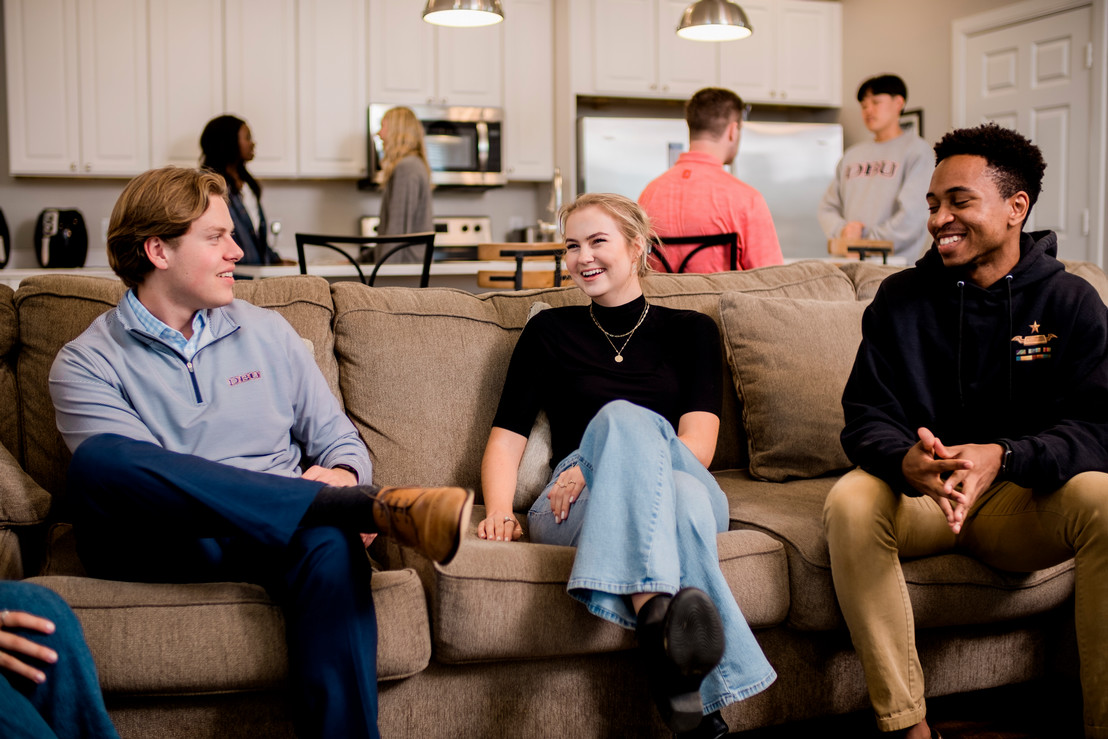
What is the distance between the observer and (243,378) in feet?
5.56

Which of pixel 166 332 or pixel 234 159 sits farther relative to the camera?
pixel 234 159

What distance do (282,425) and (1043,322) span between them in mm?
1400

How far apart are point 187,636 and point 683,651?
0.72 meters

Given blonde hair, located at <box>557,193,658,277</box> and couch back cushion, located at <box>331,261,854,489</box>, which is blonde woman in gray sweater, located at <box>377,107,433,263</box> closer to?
couch back cushion, located at <box>331,261,854,489</box>

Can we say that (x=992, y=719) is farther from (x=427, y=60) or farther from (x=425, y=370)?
(x=427, y=60)

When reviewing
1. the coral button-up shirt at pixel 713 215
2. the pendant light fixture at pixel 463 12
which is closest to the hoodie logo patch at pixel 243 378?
the coral button-up shirt at pixel 713 215

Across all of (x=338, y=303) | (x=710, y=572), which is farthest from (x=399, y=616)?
(x=338, y=303)

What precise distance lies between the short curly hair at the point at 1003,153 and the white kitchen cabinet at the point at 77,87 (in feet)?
14.4

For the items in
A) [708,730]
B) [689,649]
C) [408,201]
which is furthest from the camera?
[408,201]

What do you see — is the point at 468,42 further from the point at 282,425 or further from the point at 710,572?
the point at 710,572

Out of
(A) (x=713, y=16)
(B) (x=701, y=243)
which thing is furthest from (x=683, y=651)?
(A) (x=713, y=16)

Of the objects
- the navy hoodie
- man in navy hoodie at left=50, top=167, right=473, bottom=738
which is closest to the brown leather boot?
man in navy hoodie at left=50, top=167, right=473, bottom=738

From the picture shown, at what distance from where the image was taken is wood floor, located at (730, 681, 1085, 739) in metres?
1.87

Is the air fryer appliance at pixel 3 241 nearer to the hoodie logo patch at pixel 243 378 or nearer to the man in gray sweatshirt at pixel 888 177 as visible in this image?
the hoodie logo patch at pixel 243 378
